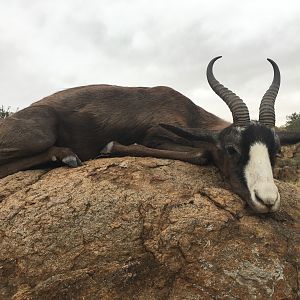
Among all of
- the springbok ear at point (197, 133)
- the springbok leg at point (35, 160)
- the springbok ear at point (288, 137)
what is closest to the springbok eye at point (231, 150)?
the springbok ear at point (197, 133)

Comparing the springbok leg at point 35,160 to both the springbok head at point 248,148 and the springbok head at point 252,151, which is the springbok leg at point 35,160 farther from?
Answer: the springbok head at point 252,151

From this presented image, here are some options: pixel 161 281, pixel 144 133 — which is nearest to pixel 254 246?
pixel 161 281

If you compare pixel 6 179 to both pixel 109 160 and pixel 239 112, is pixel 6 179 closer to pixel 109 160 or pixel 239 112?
pixel 109 160

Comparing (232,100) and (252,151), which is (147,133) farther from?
(252,151)

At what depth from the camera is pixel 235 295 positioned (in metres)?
3.87

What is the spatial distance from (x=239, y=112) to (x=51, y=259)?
118 inches

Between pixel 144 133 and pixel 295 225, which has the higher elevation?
pixel 144 133

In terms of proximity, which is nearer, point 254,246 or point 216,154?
point 254,246

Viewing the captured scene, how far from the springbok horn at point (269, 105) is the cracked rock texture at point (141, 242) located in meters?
1.16

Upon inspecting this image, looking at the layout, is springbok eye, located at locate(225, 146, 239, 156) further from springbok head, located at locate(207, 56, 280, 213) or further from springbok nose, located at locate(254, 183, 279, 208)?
springbok nose, located at locate(254, 183, 279, 208)

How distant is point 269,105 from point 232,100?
19.5 inches

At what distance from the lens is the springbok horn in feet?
18.2

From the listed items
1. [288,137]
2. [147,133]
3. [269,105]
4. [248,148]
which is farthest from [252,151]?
[147,133]

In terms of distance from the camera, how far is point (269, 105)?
567cm
